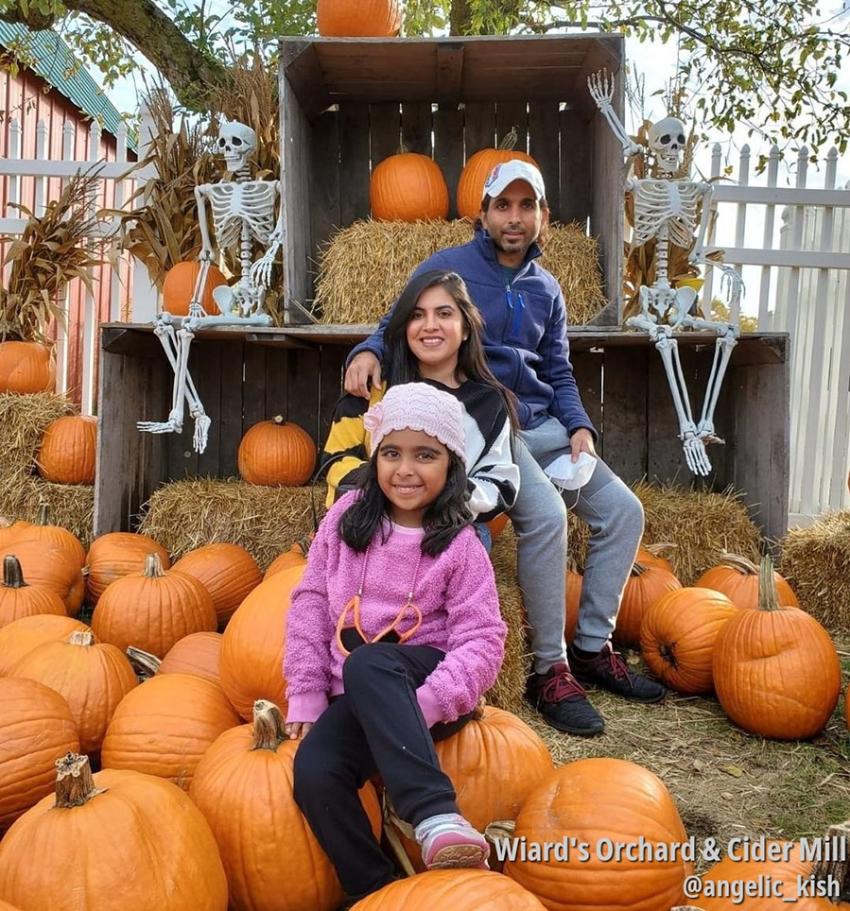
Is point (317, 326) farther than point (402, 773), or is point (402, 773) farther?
point (317, 326)

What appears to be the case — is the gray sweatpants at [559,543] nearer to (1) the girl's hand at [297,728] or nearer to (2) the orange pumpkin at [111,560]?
(1) the girl's hand at [297,728]

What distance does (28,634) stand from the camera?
234 centimetres

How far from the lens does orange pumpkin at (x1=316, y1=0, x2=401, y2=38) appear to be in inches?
155

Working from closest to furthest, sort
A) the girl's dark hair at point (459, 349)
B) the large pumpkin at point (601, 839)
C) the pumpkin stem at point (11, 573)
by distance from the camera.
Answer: the large pumpkin at point (601, 839) < the girl's dark hair at point (459, 349) < the pumpkin stem at point (11, 573)

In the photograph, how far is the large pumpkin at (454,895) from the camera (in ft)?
3.90

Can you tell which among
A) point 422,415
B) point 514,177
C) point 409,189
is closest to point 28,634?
point 422,415

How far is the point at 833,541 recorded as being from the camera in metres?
3.61

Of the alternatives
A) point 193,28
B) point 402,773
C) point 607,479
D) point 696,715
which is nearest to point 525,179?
point 607,479

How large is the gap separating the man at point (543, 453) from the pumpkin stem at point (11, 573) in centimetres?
130

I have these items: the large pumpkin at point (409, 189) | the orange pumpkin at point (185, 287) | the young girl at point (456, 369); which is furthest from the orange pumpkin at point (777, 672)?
the orange pumpkin at point (185, 287)

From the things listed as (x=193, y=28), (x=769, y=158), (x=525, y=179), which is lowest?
(x=525, y=179)

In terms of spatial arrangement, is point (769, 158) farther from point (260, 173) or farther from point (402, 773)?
point (402, 773)

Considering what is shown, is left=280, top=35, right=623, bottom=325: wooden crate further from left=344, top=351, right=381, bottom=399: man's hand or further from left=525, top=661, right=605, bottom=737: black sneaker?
left=525, top=661, right=605, bottom=737: black sneaker

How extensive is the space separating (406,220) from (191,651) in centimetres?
262
